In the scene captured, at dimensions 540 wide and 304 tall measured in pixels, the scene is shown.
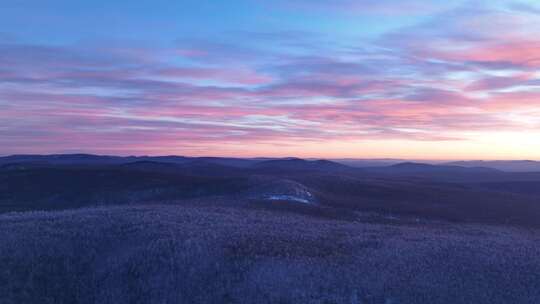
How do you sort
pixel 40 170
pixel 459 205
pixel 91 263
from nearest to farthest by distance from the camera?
1. pixel 91 263
2. pixel 459 205
3. pixel 40 170

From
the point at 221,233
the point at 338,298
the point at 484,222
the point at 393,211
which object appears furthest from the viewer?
the point at 393,211

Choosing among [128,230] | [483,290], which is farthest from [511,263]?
A: [128,230]

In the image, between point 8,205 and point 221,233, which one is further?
point 8,205

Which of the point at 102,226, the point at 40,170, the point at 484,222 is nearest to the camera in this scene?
the point at 102,226

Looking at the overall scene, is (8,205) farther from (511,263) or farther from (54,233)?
(511,263)

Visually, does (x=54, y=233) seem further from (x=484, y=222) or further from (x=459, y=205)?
(x=459, y=205)

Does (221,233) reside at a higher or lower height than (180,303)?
higher

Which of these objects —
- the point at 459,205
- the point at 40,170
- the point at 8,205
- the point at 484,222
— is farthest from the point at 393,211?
the point at 40,170

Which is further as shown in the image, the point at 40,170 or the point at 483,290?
the point at 40,170

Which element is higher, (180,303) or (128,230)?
(128,230)
